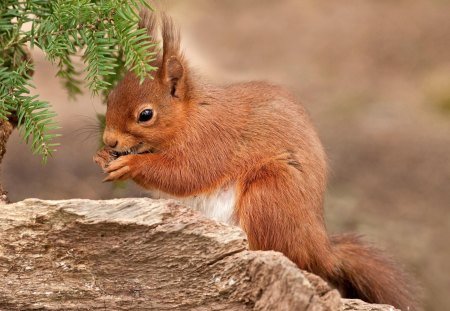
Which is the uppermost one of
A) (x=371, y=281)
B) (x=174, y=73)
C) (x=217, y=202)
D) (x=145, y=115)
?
(x=174, y=73)

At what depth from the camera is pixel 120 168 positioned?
1.80m

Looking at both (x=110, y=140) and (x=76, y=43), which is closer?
(x=76, y=43)

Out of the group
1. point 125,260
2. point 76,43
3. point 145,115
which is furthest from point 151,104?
point 125,260

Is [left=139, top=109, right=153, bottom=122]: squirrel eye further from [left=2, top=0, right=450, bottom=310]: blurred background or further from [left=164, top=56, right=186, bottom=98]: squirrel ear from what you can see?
[left=2, top=0, right=450, bottom=310]: blurred background

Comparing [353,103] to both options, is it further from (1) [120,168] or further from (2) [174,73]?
(1) [120,168]

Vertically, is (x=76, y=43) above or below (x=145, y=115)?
above

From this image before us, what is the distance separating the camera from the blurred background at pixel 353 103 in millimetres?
3156

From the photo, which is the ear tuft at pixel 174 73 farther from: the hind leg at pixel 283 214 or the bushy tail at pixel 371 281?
the bushy tail at pixel 371 281

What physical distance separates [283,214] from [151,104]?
15.3 inches

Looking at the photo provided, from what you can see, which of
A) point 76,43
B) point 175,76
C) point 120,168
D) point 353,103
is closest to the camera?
point 76,43

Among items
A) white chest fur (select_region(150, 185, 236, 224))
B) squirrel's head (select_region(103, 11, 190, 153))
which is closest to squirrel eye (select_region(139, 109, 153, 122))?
squirrel's head (select_region(103, 11, 190, 153))

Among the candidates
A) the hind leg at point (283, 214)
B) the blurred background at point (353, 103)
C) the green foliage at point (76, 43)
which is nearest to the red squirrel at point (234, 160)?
the hind leg at point (283, 214)

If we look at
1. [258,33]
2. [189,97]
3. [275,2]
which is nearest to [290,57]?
[258,33]

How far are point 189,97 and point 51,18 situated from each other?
401 millimetres
